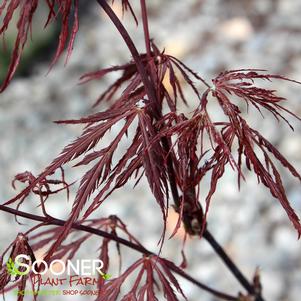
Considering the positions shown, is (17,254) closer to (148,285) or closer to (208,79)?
(148,285)

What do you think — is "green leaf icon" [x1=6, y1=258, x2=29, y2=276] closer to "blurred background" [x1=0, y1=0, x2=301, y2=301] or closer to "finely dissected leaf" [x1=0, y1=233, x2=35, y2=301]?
"finely dissected leaf" [x1=0, y1=233, x2=35, y2=301]

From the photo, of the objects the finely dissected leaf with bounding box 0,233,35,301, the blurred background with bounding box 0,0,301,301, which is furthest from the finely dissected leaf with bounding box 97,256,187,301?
the blurred background with bounding box 0,0,301,301

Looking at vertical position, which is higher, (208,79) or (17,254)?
(208,79)

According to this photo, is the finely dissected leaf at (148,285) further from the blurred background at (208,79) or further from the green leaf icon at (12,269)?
the blurred background at (208,79)

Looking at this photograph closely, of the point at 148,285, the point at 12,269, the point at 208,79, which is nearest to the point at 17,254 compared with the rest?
the point at 12,269

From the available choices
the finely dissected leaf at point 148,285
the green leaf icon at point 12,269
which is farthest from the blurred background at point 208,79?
the green leaf icon at point 12,269

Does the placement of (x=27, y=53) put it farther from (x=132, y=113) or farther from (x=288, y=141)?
(x=132, y=113)

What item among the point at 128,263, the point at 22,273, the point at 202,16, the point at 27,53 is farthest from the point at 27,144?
the point at 22,273

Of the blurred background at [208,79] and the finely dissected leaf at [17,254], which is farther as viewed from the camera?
the blurred background at [208,79]

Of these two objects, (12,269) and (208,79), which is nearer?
(12,269)
